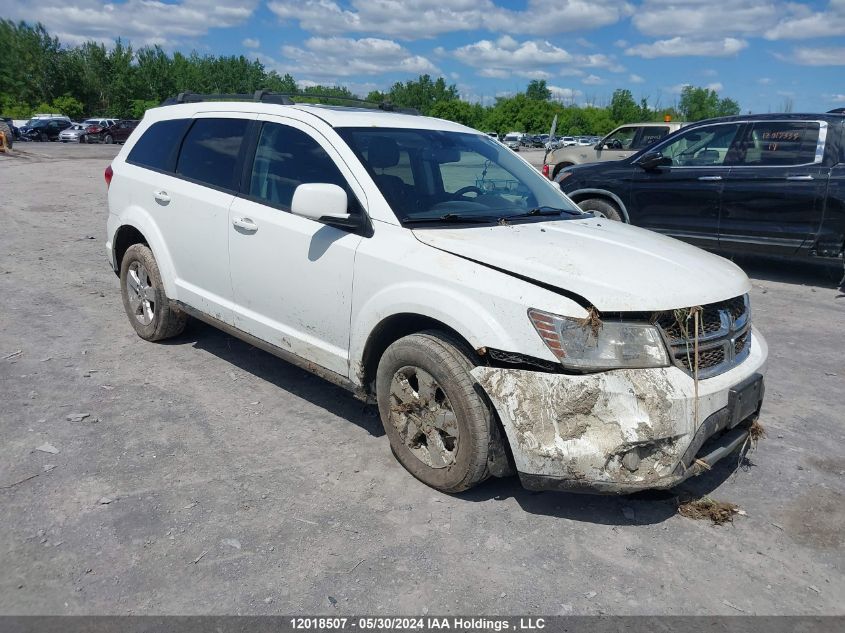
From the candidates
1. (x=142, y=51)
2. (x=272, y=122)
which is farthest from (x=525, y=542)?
(x=142, y=51)

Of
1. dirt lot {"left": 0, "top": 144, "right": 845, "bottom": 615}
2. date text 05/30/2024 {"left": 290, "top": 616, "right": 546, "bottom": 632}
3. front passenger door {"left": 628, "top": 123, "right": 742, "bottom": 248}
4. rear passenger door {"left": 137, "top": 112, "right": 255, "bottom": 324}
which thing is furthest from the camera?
front passenger door {"left": 628, "top": 123, "right": 742, "bottom": 248}

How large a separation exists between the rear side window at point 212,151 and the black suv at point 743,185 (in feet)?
19.6

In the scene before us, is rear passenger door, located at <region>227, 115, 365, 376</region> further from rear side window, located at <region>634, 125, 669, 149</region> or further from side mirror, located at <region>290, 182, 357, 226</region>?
rear side window, located at <region>634, 125, 669, 149</region>

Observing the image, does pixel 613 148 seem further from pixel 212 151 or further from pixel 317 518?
pixel 317 518

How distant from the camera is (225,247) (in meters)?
4.55

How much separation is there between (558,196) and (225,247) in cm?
224

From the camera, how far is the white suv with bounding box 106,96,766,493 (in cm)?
304

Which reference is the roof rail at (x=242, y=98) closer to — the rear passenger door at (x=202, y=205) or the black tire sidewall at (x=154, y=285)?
the rear passenger door at (x=202, y=205)

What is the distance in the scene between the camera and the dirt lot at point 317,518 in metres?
2.82

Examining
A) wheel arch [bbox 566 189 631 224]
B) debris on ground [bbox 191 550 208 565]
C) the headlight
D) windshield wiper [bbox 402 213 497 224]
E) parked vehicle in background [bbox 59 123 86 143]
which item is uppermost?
parked vehicle in background [bbox 59 123 86 143]

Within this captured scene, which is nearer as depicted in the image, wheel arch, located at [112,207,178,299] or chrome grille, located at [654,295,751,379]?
chrome grille, located at [654,295,751,379]

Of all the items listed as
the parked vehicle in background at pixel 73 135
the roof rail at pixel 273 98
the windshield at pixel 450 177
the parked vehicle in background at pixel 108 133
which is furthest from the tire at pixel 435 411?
the parked vehicle in background at pixel 73 135

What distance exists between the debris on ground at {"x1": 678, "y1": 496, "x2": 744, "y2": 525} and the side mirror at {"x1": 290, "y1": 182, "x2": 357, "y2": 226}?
2.31 metres

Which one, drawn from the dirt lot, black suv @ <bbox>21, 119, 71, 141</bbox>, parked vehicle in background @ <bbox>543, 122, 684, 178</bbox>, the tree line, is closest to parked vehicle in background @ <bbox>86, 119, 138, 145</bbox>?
black suv @ <bbox>21, 119, 71, 141</bbox>
